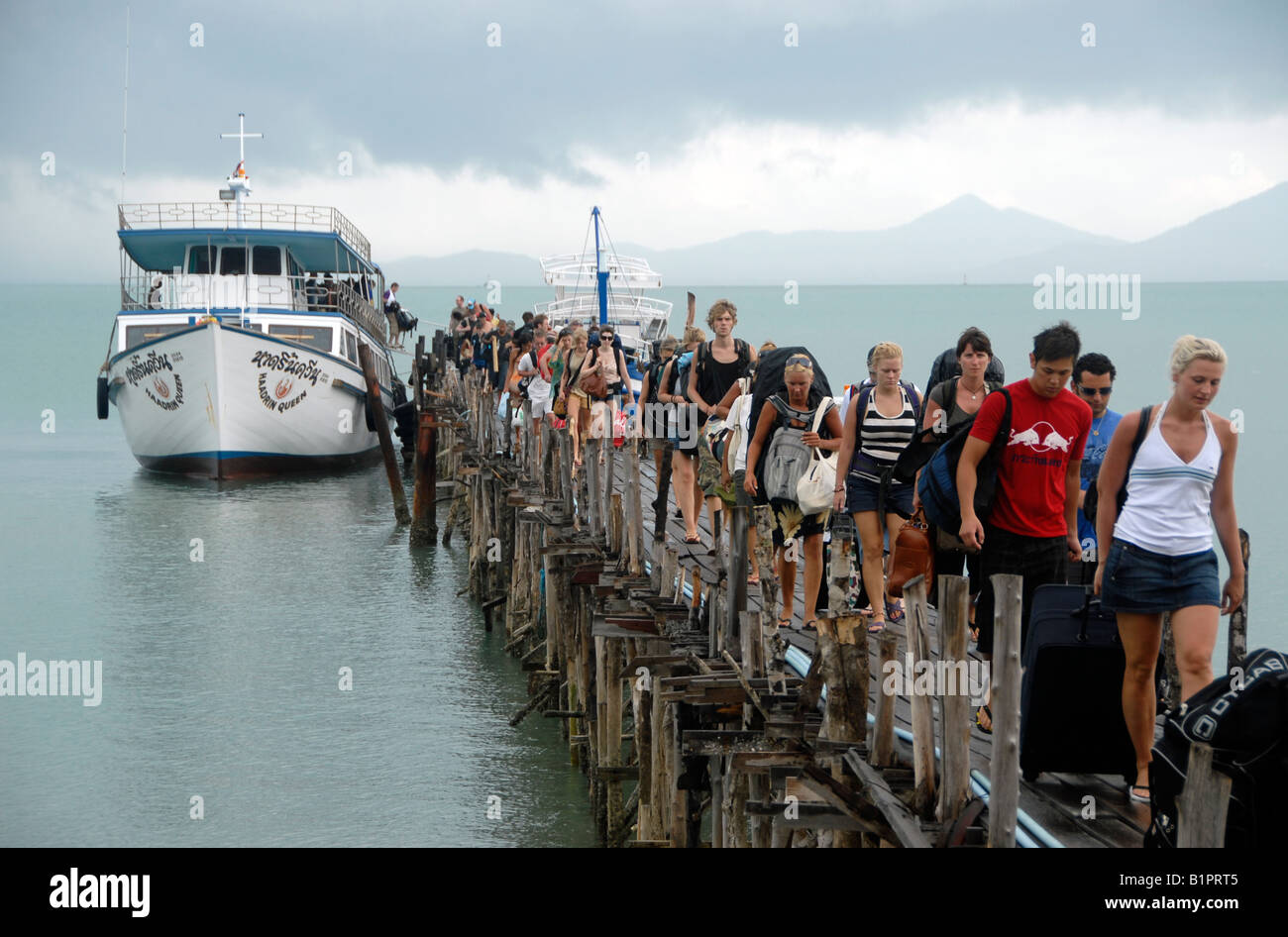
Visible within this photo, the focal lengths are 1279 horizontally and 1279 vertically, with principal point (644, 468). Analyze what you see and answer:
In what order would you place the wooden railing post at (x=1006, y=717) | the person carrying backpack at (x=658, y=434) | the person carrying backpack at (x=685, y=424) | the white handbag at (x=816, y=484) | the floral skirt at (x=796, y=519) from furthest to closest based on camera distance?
the person carrying backpack at (x=658, y=434)
the person carrying backpack at (x=685, y=424)
the floral skirt at (x=796, y=519)
the white handbag at (x=816, y=484)
the wooden railing post at (x=1006, y=717)

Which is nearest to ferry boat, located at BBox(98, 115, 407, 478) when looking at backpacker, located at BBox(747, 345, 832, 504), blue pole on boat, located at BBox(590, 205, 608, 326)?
blue pole on boat, located at BBox(590, 205, 608, 326)

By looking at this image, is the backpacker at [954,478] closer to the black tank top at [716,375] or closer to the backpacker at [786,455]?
the backpacker at [786,455]

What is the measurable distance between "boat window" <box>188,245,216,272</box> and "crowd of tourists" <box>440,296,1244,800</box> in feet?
78.3

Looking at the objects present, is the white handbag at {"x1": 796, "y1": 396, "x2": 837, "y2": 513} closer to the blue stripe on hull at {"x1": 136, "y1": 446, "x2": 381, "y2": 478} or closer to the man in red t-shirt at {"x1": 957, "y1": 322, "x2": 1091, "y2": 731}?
the man in red t-shirt at {"x1": 957, "y1": 322, "x2": 1091, "y2": 731}

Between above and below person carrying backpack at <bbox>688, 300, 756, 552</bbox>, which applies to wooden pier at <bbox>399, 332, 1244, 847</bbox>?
below

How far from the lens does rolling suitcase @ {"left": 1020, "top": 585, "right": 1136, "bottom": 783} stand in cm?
510

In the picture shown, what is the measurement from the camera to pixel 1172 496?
4871mm

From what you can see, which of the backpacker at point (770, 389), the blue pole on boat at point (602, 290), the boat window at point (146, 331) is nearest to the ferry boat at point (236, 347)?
the boat window at point (146, 331)

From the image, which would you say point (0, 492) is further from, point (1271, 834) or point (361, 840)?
point (1271, 834)

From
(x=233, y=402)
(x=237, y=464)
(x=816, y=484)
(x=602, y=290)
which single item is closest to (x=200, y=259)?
(x=233, y=402)

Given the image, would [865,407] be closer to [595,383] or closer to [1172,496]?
[1172,496]

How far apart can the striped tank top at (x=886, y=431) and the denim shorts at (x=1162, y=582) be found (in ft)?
7.73

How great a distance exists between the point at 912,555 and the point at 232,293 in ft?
91.2

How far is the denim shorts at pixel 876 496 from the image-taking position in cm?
727
